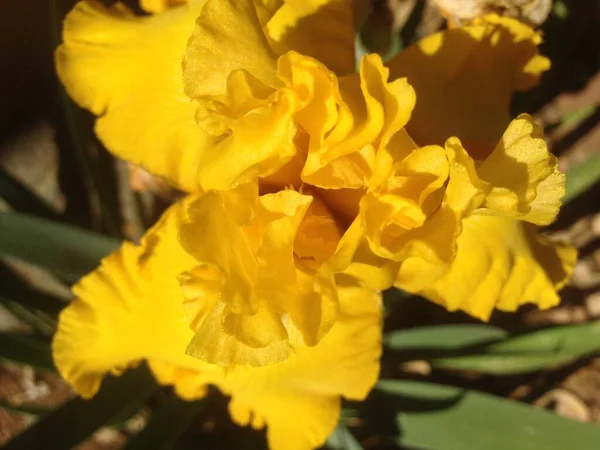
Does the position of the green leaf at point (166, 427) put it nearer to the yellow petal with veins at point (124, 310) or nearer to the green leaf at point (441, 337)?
the yellow petal with veins at point (124, 310)

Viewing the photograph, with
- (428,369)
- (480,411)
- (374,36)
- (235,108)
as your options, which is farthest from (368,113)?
(428,369)

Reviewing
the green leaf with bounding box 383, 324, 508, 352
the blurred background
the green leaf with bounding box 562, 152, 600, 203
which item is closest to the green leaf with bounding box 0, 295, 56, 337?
the blurred background

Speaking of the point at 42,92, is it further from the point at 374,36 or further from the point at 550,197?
the point at 550,197

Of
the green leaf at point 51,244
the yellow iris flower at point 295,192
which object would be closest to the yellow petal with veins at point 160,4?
the yellow iris flower at point 295,192

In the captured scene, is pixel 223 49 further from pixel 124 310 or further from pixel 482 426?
pixel 482 426

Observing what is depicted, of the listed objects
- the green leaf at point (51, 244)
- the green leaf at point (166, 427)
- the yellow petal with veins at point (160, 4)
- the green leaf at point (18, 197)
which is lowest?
the green leaf at point (166, 427)

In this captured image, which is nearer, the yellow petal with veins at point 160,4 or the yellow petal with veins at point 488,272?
the yellow petal with veins at point 488,272

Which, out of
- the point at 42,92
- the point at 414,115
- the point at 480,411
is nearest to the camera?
the point at 414,115
